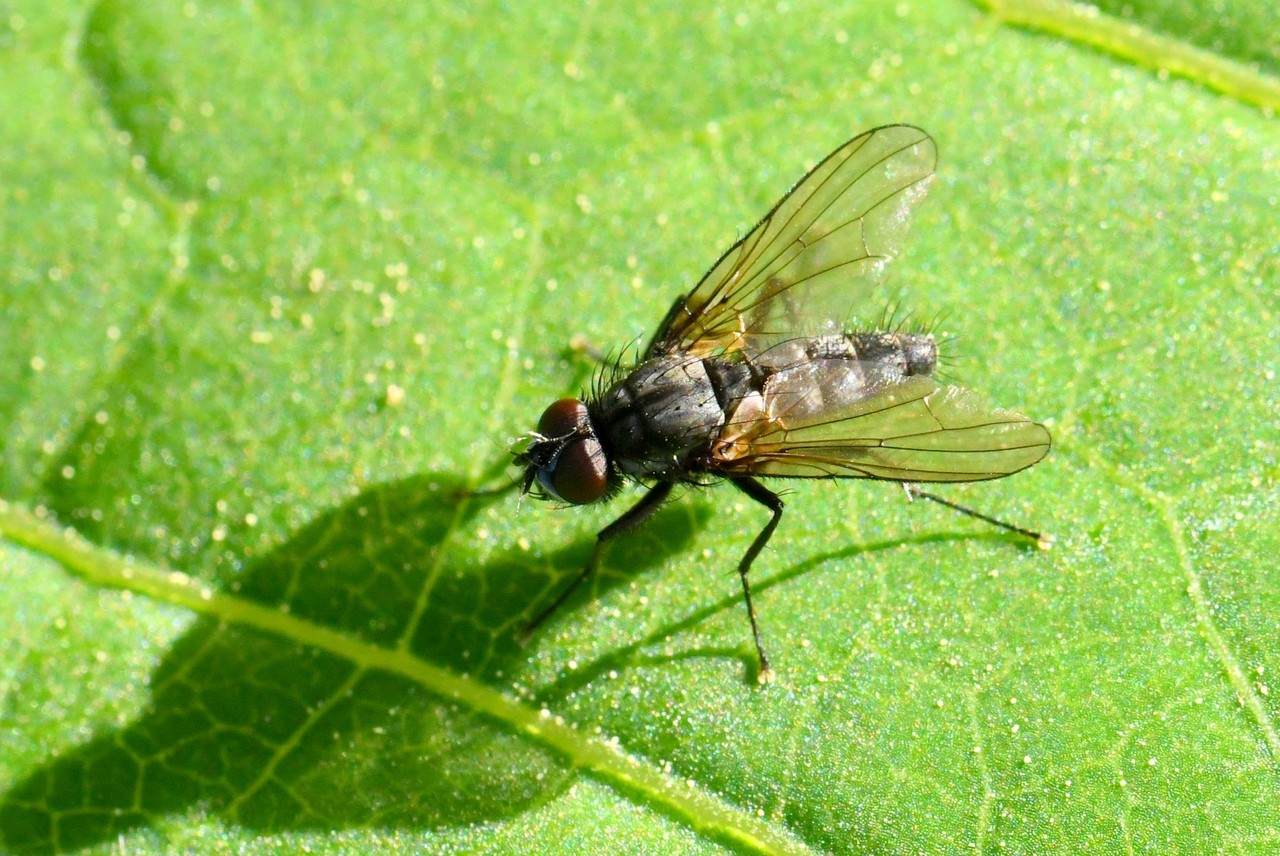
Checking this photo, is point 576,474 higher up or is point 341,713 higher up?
point 576,474

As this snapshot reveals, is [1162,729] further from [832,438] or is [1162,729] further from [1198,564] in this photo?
[832,438]

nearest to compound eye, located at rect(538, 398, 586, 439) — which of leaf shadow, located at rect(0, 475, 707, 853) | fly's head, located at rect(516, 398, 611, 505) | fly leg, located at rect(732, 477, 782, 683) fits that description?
fly's head, located at rect(516, 398, 611, 505)

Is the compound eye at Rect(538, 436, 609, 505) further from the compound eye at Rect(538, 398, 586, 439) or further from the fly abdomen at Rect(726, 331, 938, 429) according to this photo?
the fly abdomen at Rect(726, 331, 938, 429)

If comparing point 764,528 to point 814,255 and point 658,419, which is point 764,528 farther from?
point 814,255

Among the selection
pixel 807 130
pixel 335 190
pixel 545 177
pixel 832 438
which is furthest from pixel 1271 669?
pixel 335 190

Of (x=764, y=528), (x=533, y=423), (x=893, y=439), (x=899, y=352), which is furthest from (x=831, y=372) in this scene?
(x=533, y=423)
